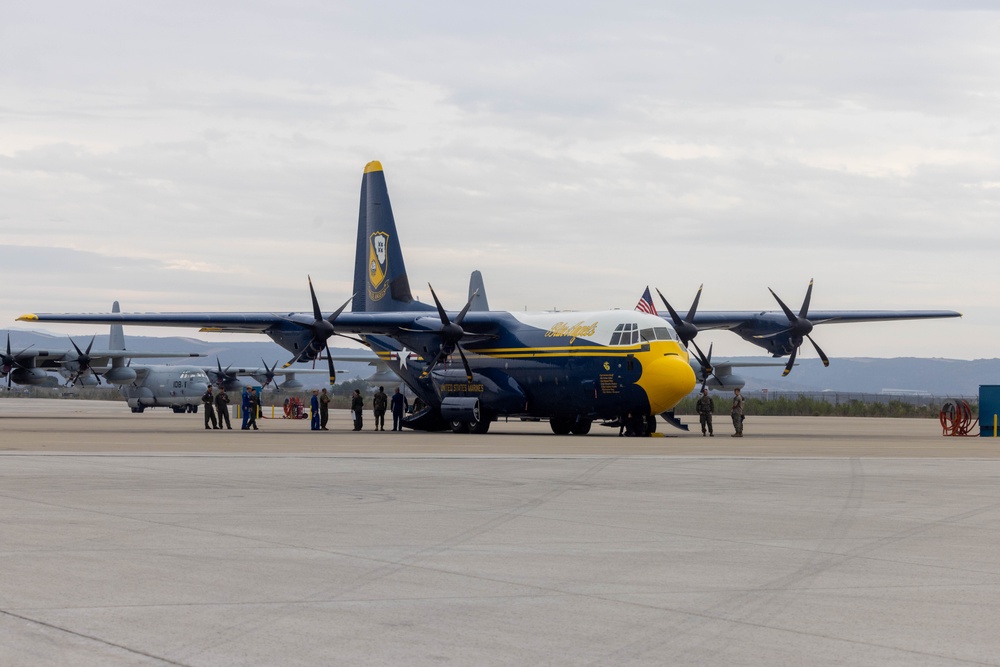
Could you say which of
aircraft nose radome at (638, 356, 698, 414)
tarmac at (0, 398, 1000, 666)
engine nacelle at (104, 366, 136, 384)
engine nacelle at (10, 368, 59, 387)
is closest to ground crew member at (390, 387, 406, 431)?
aircraft nose radome at (638, 356, 698, 414)

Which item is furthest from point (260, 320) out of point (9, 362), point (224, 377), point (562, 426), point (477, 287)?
point (224, 377)

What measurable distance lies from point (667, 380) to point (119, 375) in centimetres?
4557

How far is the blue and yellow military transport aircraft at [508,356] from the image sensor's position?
34.0 metres

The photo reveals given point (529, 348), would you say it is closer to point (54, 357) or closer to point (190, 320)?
point (190, 320)

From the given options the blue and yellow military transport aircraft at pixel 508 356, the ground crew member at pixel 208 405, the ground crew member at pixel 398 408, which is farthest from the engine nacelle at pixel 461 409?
the ground crew member at pixel 208 405

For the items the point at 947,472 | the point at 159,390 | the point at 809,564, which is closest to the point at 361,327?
the point at 947,472

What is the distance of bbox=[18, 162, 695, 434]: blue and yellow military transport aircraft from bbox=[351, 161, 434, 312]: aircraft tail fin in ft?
7.41

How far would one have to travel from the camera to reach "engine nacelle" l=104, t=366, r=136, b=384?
228 ft

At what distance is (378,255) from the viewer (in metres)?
43.6

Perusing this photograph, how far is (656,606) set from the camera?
26.4 ft

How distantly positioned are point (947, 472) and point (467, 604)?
48.6 ft

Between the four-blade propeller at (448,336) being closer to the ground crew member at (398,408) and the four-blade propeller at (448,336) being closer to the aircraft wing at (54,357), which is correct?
the ground crew member at (398,408)

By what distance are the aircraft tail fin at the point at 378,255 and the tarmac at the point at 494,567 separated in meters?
23.4

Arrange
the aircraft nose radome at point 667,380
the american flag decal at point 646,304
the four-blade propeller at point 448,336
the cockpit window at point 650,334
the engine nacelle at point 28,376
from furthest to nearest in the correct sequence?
the engine nacelle at point 28,376 → the american flag decal at point 646,304 → the four-blade propeller at point 448,336 → the cockpit window at point 650,334 → the aircraft nose radome at point 667,380
